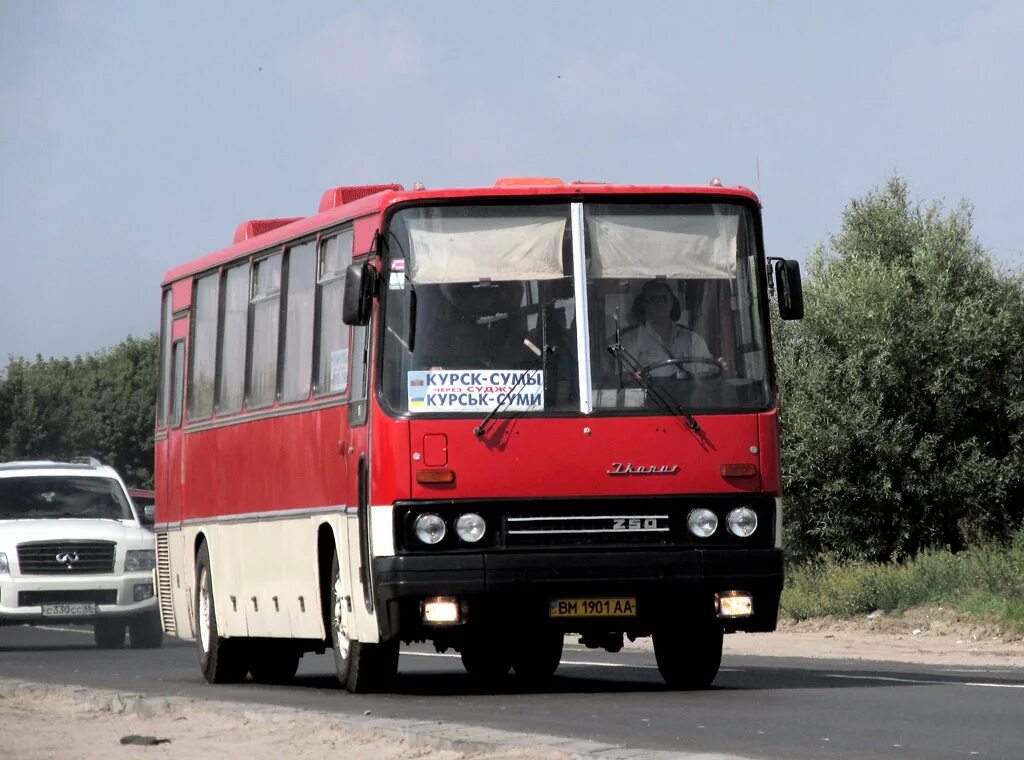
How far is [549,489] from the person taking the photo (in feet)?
52.0

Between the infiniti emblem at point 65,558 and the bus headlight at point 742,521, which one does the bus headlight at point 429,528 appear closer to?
the bus headlight at point 742,521

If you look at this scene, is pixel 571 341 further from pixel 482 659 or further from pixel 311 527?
pixel 482 659

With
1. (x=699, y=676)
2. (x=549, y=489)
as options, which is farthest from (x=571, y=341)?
(x=699, y=676)

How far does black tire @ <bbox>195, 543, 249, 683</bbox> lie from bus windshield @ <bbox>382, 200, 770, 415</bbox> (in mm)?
5578

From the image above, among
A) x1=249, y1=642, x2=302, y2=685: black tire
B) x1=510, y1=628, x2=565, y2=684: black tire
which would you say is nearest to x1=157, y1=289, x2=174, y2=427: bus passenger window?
x1=249, y1=642, x2=302, y2=685: black tire

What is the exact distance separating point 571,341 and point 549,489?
39.1 inches

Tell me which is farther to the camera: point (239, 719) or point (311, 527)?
point (311, 527)

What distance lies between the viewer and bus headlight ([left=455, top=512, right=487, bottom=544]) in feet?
51.8

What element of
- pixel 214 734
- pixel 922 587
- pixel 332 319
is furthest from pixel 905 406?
pixel 214 734

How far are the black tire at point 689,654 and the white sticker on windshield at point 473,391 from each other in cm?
233

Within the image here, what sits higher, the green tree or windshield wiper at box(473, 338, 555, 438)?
the green tree

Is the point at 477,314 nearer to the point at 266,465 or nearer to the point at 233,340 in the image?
the point at 266,465

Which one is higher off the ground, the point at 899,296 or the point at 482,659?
the point at 899,296

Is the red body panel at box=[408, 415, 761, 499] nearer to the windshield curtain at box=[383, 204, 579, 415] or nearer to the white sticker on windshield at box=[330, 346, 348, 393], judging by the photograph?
the windshield curtain at box=[383, 204, 579, 415]
